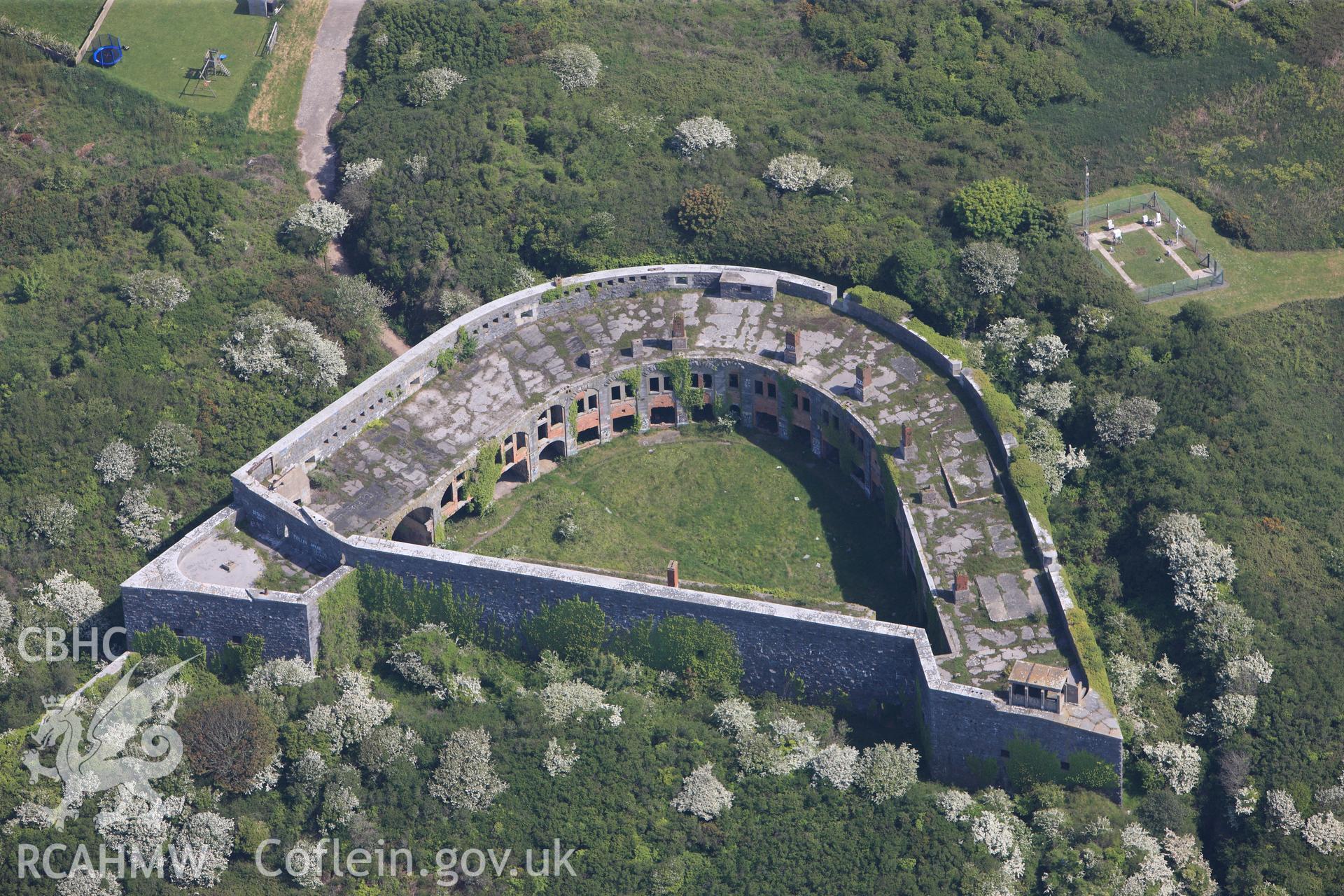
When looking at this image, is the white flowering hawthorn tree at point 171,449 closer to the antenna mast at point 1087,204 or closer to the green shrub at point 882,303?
the green shrub at point 882,303

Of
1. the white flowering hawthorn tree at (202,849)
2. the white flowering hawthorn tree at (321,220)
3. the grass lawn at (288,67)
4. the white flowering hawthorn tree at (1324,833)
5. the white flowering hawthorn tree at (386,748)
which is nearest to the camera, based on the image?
the white flowering hawthorn tree at (1324,833)

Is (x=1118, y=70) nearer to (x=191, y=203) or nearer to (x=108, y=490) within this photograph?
(x=191, y=203)

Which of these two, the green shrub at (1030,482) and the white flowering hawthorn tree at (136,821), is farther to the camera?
the green shrub at (1030,482)

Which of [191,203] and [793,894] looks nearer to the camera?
[793,894]

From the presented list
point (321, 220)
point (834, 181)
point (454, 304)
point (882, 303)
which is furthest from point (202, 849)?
point (834, 181)

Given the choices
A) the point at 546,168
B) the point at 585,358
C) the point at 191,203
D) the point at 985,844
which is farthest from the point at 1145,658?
the point at 191,203

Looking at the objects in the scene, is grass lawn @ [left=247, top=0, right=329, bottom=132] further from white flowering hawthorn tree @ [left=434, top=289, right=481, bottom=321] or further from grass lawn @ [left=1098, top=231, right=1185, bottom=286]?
grass lawn @ [left=1098, top=231, right=1185, bottom=286]

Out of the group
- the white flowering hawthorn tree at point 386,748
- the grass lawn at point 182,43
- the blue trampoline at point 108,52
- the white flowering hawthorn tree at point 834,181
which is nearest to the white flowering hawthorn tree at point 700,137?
the white flowering hawthorn tree at point 834,181
